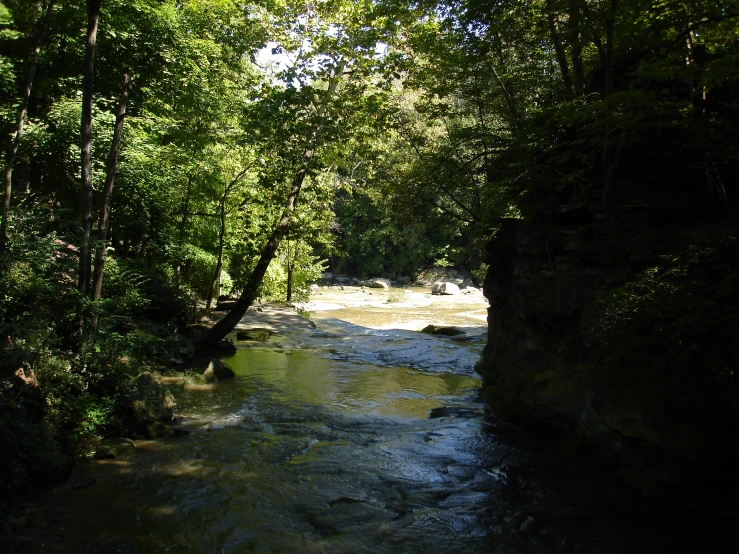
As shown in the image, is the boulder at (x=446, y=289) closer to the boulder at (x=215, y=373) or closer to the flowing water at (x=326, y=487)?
the flowing water at (x=326, y=487)

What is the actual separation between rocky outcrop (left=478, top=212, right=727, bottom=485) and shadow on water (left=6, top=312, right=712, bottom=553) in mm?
560

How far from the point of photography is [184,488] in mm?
5406

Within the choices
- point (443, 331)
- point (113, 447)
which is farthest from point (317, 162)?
point (443, 331)

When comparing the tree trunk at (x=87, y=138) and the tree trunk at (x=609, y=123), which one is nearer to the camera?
the tree trunk at (x=609, y=123)

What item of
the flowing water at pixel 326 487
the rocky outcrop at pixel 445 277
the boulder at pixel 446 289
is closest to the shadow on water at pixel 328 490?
the flowing water at pixel 326 487

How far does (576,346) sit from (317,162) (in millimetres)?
6178

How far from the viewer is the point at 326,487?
223 inches

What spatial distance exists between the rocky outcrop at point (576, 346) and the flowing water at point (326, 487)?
58 cm

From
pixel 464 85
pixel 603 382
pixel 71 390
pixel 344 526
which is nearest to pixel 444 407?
pixel 603 382

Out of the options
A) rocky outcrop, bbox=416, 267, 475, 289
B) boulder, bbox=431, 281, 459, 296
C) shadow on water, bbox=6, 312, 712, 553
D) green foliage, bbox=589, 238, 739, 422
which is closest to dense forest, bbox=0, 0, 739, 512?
green foliage, bbox=589, 238, 739, 422

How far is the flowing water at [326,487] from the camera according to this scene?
15.0ft

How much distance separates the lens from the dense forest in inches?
209

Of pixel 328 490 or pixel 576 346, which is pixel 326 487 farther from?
pixel 576 346

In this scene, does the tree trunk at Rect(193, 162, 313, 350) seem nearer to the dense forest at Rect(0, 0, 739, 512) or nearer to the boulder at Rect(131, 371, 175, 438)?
the dense forest at Rect(0, 0, 739, 512)
